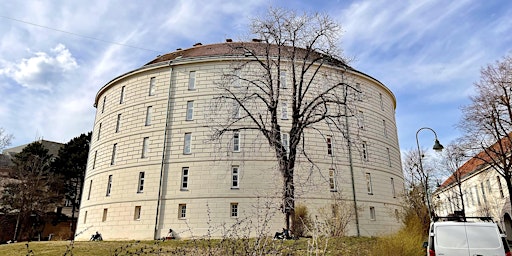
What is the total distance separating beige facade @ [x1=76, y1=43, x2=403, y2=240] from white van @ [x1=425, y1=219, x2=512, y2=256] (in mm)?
14581

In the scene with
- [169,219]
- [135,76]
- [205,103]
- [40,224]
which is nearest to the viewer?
[169,219]

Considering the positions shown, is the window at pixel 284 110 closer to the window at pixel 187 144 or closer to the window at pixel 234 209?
the window at pixel 187 144

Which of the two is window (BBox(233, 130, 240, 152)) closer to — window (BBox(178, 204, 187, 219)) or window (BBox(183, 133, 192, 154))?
window (BBox(183, 133, 192, 154))

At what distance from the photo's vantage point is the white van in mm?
10055

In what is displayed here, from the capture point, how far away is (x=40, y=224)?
44344 mm

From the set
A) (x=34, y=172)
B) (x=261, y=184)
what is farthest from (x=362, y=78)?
(x=34, y=172)

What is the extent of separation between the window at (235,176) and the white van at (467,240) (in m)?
19.2

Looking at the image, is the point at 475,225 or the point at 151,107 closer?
the point at 475,225

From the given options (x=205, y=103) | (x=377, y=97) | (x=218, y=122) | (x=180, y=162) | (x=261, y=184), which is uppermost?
(x=377, y=97)

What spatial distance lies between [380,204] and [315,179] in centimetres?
772

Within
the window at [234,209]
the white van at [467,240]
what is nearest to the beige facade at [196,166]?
the window at [234,209]

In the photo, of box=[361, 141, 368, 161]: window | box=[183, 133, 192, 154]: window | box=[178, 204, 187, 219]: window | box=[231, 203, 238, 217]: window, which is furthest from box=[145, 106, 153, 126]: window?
box=[361, 141, 368, 161]: window

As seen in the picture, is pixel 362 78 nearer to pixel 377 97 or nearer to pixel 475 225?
pixel 377 97

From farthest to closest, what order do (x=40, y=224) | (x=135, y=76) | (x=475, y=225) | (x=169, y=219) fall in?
(x=40, y=224)
(x=135, y=76)
(x=169, y=219)
(x=475, y=225)
